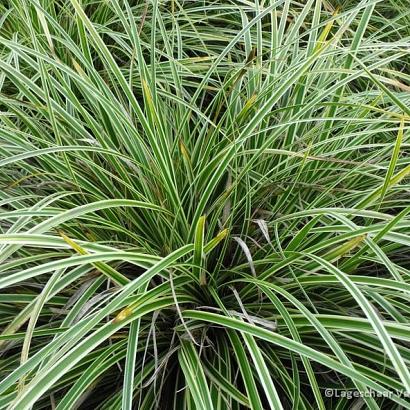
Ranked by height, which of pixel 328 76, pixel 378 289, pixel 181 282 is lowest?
pixel 378 289

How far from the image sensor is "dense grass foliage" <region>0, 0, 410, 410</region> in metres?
1.02

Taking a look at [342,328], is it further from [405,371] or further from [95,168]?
[95,168]

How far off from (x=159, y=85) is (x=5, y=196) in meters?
0.51

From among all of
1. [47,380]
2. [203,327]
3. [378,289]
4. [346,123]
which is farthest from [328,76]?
[47,380]

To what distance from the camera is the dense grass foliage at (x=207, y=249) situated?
1.02 meters

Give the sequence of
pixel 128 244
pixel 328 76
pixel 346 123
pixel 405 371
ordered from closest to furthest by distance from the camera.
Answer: pixel 405 371 → pixel 128 244 → pixel 346 123 → pixel 328 76

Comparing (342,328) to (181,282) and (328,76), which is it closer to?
(181,282)

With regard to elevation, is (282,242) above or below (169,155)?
below

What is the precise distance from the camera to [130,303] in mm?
1008

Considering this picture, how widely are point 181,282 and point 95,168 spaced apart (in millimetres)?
344

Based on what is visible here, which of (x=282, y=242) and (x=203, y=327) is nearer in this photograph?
(x=203, y=327)

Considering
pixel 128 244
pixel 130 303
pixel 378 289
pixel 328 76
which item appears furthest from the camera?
pixel 328 76

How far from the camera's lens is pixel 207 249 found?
1.14m

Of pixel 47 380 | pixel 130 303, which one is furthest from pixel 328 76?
pixel 47 380
